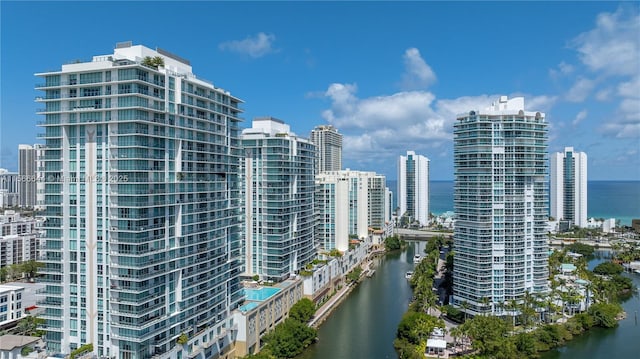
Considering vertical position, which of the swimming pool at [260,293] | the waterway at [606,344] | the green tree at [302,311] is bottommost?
the waterway at [606,344]

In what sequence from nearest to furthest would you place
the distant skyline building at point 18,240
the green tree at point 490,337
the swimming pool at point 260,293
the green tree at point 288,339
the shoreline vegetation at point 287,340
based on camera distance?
the green tree at point 490,337 → the shoreline vegetation at point 287,340 → the green tree at point 288,339 → the swimming pool at point 260,293 → the distant skyline building at point 18,240

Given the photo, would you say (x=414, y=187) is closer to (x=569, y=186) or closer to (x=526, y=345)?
(x=569, y=186)

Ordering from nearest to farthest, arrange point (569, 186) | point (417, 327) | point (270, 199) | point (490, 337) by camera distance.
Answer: point (490, 337), point (417, 327), point (270, 199), point (569, 186)

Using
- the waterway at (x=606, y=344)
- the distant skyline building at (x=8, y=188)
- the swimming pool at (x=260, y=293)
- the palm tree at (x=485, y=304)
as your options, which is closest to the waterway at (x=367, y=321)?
the swimming pool at (x=260, y=293)

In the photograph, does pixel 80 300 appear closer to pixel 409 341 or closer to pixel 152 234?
pixel 152 234

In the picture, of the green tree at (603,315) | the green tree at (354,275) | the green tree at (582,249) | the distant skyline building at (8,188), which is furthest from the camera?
the distant skyline building at (8,188)

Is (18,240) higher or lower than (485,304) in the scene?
higher

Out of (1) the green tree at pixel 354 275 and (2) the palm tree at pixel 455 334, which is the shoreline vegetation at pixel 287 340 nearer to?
(2) the palm tree at pixel 455 334

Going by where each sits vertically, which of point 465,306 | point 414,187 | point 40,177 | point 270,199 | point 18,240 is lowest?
point 465,306

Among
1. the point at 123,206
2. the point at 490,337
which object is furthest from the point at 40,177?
the point at 490,337
